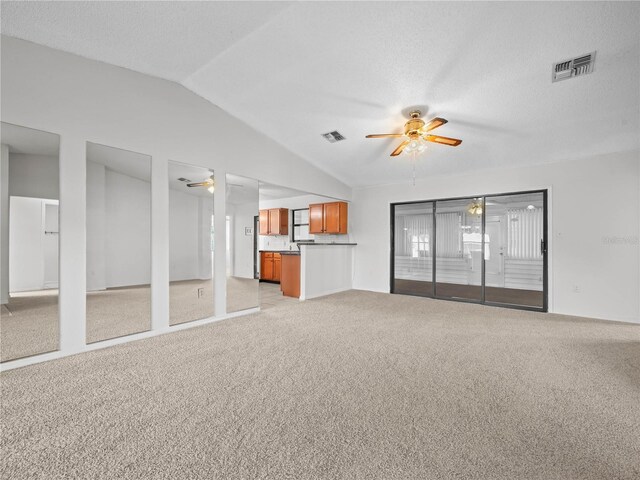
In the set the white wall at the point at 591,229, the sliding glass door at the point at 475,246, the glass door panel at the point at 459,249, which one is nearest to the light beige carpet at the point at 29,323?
the sliding glass door at the point at 475,246

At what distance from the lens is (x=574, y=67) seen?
2863 millimetres

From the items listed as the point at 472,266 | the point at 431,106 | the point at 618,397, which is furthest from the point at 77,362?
the point at 472,266

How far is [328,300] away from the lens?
566 centimetres

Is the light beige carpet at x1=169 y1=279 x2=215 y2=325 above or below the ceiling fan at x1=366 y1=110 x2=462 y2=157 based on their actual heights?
below

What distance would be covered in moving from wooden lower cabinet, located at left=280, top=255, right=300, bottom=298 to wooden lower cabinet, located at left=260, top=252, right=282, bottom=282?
5.36ft

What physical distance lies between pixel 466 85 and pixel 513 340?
9.82ft

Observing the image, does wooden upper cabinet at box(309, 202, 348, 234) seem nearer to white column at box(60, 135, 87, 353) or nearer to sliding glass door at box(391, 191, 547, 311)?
sliding glass door at box(391, 191, 547, 311)

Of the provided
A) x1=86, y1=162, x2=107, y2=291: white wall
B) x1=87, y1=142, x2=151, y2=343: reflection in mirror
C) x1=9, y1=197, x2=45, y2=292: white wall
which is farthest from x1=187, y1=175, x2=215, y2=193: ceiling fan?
x1=9, y1=197, x2=45, y2=292: white wall

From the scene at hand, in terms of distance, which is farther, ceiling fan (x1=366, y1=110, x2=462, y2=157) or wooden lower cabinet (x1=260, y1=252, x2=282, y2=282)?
wooden lower cabinet (x1=260, y1=252, x2=282, y2=282)

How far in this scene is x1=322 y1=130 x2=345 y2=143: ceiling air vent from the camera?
15.2ft

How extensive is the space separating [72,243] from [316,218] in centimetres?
Answer: 507

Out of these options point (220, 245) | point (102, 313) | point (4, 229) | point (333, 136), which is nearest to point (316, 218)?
point (333, 136)

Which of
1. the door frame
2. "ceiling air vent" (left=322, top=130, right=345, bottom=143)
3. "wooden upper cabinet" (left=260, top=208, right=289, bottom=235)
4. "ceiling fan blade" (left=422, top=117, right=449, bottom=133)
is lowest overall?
the door frame

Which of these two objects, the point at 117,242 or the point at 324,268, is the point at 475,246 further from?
the point at 117,242
